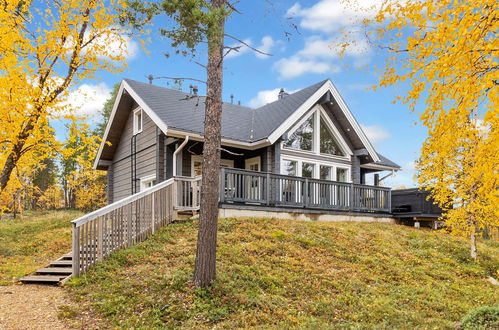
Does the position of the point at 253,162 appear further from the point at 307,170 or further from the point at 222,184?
the point at 222,184

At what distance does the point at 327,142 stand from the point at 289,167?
248cm

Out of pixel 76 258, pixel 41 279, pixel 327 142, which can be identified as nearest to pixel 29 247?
pixel 41 279

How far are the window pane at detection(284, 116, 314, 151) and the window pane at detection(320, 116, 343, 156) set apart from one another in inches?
23.8

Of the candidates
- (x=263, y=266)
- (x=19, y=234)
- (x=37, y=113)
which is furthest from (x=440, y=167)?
(x=19, y=234)

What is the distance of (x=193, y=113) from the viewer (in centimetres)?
1597

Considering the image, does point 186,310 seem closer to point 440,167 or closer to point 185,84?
point 185,84

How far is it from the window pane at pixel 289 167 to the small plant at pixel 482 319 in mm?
9862

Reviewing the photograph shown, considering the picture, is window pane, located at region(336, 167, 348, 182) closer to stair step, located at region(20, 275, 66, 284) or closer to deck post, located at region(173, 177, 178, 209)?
deck post, located at region(173, 177, 178, 209)

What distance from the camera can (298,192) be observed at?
48.2ft

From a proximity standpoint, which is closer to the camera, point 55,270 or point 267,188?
point 55,270

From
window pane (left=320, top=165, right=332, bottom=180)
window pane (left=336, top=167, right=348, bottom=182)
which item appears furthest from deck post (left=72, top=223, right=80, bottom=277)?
window pane (left=336, top=167, right=348, bottom=182)

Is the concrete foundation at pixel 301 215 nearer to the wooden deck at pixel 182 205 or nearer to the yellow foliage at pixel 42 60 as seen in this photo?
the wooden deck at pixel 182 205

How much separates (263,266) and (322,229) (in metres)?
4.31

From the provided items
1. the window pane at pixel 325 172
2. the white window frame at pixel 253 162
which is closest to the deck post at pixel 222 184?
the white window frame at pixel 253 162
